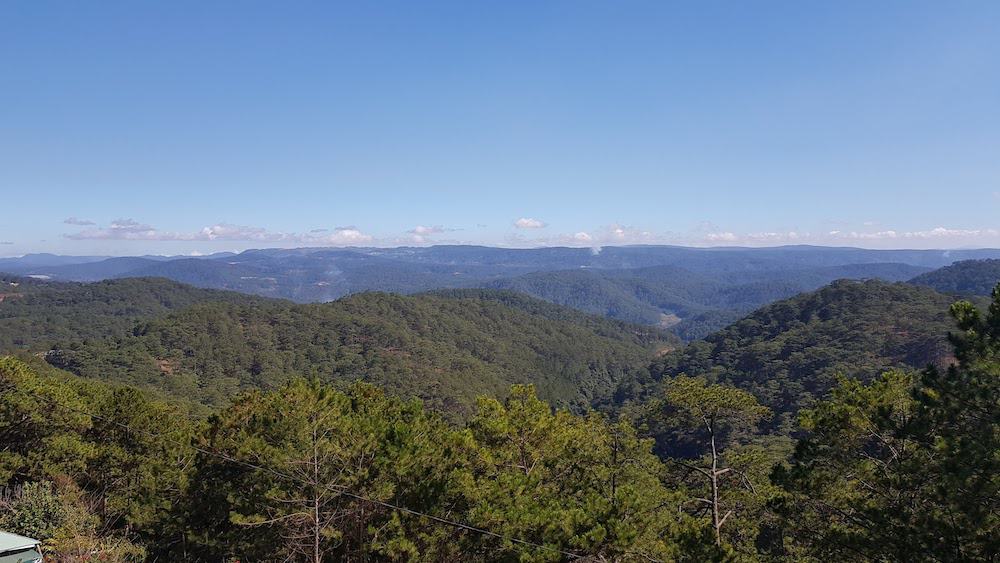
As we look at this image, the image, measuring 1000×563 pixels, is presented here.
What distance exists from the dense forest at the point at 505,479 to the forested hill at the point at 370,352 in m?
76.3

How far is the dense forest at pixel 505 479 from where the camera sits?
343 inches

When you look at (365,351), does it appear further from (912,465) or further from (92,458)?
(912,465)

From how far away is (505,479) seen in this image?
11250 millimetres

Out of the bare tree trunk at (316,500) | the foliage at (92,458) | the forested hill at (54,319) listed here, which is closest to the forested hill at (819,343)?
the foliage at (92,458)

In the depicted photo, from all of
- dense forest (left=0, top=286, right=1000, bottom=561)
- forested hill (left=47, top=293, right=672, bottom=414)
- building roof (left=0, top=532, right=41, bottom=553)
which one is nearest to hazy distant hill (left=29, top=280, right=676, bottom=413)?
forested hill (left=47, top=293, right=672, bottom=414)

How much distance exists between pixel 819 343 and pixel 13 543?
124 metres

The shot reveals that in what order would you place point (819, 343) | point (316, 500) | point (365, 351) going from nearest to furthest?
point (316, 500), point (819, 343), point (365, 351)

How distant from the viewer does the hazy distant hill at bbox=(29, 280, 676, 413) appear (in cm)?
9644

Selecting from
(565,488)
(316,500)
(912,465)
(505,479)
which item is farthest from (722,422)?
(316,500)

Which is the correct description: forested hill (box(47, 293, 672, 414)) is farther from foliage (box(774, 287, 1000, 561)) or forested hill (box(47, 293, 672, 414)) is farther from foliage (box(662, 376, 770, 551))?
foliage (box(774, 287, 1000, 561))

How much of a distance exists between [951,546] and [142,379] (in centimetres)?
10532

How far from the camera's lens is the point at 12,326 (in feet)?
494

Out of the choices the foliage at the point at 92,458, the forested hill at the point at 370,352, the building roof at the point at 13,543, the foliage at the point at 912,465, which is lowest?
the forested hill at the point at 370,352

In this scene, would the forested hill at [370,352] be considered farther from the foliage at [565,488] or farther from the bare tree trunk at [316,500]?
the bare tree trunk at [316,500]
